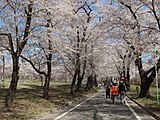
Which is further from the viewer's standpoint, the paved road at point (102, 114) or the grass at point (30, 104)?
the paved road at point (102, 114)

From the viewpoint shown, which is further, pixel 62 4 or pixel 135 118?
pixel 62 4

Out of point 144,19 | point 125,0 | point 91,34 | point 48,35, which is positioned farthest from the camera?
point 91,34

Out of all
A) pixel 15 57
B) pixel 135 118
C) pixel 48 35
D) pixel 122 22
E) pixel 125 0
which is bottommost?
pixel 135 118

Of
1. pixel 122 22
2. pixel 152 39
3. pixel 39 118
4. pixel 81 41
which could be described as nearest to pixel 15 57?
pixel 39 118

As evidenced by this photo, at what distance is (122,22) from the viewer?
65.3 feet

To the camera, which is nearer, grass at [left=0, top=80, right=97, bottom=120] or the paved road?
grass at [left=0, top=80, right=97, bottom=120]

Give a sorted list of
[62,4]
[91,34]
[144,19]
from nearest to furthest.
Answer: [62,4] < [144,19] < [91,34]

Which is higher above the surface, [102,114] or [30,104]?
[30,104]

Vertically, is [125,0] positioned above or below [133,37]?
above

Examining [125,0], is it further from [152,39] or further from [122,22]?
[152,39]

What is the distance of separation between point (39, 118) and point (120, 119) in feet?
11.9

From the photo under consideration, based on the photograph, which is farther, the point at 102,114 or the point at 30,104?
the point at 30,104

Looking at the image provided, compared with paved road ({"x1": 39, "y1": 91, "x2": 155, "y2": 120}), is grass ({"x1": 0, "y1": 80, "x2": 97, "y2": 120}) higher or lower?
higher

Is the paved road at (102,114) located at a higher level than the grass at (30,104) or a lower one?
lower
